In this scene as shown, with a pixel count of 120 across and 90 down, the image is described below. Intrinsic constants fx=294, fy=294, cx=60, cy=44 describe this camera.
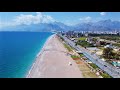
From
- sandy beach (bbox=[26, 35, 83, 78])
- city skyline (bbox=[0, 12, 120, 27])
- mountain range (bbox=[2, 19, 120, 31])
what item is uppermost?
city skyline (bbox=[0, 12, 120, 27])

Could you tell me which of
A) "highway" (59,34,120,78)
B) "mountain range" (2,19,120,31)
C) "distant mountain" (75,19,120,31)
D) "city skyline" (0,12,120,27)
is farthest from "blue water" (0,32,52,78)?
"distant mountain" (75,19,120,31)

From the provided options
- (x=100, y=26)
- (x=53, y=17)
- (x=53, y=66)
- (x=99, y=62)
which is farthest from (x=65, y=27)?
(x=99, y=62)

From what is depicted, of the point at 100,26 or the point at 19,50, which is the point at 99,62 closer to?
the point at 100,26

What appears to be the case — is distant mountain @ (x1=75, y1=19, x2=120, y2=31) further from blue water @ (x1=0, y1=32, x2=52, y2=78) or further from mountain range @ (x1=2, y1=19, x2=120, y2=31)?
blue water @ (x1=0, y1=32, x2=52, y2=78)

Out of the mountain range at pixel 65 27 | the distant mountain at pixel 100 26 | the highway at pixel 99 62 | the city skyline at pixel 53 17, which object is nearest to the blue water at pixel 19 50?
the mountain range at pixel 65 27

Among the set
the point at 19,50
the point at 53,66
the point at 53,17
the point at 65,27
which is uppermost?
the point at 53,17
